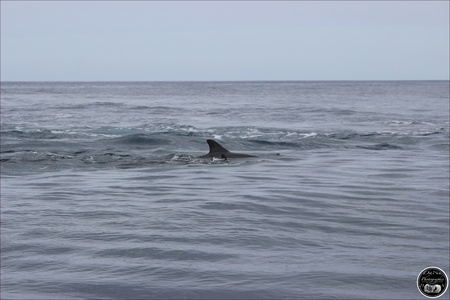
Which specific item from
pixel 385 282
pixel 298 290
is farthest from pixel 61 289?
pixel 385 282

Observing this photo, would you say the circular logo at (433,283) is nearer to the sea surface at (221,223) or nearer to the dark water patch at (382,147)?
the sea surface at (221,223)

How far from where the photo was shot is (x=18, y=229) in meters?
9.95

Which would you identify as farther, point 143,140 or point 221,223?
point 143,140

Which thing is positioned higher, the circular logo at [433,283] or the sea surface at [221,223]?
the circular logo at [433,283]

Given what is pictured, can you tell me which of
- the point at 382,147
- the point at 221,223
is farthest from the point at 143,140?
the point at 221,223

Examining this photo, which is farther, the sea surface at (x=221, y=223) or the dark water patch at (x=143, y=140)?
the dark water patch at (x=143, y=140)

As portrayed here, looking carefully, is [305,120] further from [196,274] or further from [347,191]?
[196,274]

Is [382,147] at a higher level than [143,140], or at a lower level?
lower

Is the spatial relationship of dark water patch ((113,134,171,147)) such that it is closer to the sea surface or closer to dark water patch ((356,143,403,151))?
the sea surface

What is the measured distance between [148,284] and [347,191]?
7.14m

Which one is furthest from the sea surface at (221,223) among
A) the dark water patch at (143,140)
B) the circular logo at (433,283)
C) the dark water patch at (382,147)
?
the dark water patch at (143,140)

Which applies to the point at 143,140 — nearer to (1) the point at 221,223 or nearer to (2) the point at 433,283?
(1) the point at 221,223

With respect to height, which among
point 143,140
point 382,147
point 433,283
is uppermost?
point 433,283

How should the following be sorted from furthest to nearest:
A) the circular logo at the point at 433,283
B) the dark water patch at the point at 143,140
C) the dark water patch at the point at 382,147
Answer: the dark water patch at the point at 143,140 → the dark water patch at the point at 382,147 → the circular logo at the point at 433,283
